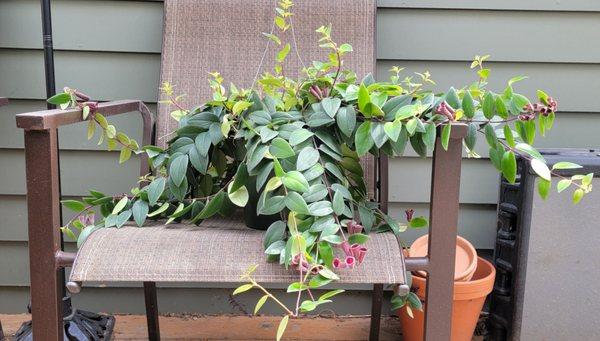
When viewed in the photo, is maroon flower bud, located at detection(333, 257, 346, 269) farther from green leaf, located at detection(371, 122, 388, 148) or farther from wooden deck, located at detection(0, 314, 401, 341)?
wooden deck, located at detection(0, 314, 401, 341)

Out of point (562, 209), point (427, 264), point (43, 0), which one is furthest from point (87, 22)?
point (562, 209)

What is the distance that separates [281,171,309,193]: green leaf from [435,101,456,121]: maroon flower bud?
0.26 meters

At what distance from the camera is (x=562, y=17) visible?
5.48 ft

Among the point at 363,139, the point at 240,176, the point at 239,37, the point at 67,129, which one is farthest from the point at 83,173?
the point at 363,139

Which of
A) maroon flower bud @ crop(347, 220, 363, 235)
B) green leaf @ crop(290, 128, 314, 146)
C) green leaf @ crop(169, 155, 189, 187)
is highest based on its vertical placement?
green leaf @ crop(290, 128, 314, 146)

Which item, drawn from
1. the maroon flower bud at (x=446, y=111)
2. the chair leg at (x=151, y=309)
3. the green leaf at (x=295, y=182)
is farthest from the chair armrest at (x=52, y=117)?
the maroon flower bud at (x=446, y=111)

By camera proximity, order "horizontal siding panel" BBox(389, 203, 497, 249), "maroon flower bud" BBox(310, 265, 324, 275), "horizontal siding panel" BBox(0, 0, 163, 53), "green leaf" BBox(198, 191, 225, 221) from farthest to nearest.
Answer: "horizontal siding panel" BBox(389, 203, 497, 249) → "horizontal siding panel" BBox(0, 0, 163, 53) → "green leaf" BBox(198, 191, 225, 221) → "maroon flower bud" BBox(310, 265, 324, 275)

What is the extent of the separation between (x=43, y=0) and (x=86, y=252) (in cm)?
88

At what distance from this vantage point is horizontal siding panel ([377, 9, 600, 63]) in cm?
167

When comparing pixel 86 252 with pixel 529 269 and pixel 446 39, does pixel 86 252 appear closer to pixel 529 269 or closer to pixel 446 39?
pixel 529 269

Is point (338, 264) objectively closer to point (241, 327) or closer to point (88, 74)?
point (241, 327)

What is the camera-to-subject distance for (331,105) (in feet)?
3.18

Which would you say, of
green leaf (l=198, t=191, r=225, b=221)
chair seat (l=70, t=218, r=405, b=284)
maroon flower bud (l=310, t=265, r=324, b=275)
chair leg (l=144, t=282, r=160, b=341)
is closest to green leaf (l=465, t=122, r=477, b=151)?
chair seat (l=70, t=218, r=405, b=284)

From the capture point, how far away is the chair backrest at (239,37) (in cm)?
145
